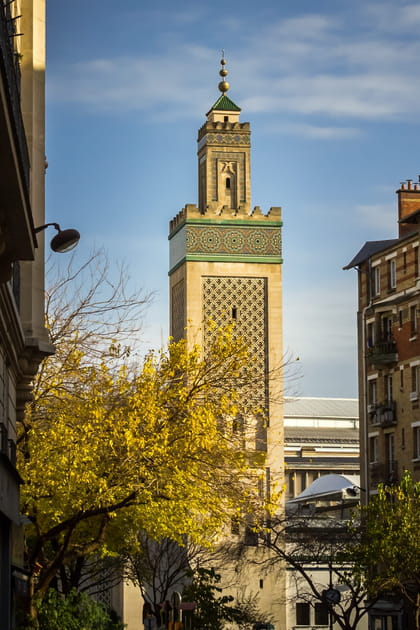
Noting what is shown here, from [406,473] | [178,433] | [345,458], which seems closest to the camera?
[178,433]

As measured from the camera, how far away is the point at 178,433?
2419cm

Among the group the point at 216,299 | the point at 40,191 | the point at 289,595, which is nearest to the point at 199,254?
the point at 216,299

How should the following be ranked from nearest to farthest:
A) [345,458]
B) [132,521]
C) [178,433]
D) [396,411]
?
[178,433] < [132,521] < [396,411] < [345,458]

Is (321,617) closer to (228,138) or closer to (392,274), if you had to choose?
(392,274)

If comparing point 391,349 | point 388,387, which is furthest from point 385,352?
point 388,387

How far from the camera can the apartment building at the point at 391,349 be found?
52719mm

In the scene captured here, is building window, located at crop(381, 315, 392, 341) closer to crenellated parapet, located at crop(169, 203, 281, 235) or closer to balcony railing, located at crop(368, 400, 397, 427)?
balcony railing, located at crop(368, 400, 397, 427)

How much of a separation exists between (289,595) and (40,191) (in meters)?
49.1

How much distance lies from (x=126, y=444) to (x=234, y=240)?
4660 cm

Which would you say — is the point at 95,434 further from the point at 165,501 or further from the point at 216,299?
the point at 216,299

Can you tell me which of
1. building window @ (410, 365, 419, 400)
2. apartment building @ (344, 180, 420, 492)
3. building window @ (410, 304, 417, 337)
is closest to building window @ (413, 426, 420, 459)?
Answer: apartment building @ (344, 180, 420, 492)

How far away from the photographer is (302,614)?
66.2 meters

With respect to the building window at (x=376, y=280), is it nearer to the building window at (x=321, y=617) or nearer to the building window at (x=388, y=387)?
the building window at (x=388, y=387)

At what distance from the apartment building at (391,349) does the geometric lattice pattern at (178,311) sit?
1222 cm
